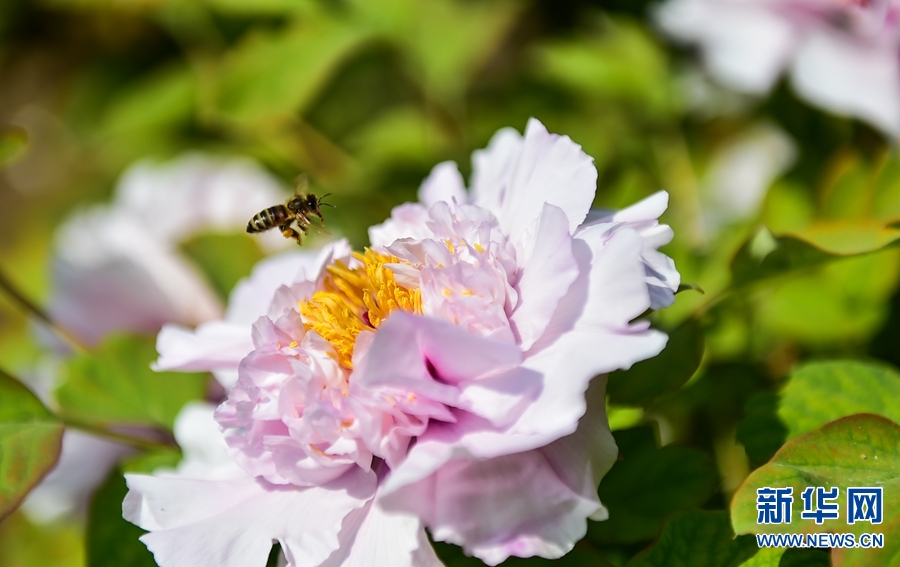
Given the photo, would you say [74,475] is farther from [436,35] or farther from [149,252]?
[436,35]

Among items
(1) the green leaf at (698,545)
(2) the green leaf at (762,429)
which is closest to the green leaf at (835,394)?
(2) the green leaf at (762,429)

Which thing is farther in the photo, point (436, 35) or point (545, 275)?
point (436, 35)

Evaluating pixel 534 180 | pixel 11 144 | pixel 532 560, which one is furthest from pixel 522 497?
pixel 11 144

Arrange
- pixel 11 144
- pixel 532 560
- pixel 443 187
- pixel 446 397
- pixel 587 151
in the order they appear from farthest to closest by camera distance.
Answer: pixel 587 151 < pixel 11 144 < pixel 443 187 < pixel 532 560 < pixel 446 397

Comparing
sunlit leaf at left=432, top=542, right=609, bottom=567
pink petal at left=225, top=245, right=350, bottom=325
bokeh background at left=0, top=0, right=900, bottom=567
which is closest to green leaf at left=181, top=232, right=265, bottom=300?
bokeh background at left=0, top=0, right=900, bottom=567

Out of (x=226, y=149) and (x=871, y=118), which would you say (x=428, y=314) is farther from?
(x=226, y=149)

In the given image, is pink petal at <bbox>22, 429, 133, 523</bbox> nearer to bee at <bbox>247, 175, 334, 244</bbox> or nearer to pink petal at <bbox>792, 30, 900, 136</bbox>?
bee at <bbox>247, 175, 334, 244</bbox>
